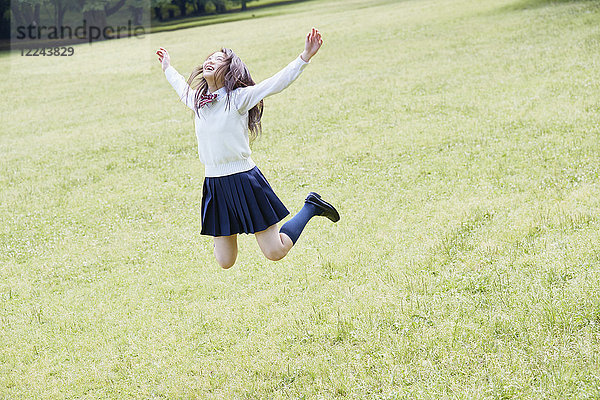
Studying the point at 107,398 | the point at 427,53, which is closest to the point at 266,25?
the point at 427,53

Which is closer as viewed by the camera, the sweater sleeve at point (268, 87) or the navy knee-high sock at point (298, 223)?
the sweater sleeve at point (268, 87)

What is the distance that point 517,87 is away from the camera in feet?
48.0

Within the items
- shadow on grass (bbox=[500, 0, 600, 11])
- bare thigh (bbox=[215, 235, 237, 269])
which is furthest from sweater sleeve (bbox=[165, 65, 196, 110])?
shadow on grass (bbox=[500, 0, 600, 11])

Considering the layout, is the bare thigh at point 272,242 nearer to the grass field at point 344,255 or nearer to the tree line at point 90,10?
the grass field at point 344,255

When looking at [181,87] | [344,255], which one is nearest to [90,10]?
[344,255]

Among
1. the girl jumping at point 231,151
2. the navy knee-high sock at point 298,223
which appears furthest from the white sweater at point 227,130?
the navy knee-high sock at point 298,223

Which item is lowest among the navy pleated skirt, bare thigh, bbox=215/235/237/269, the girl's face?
bare thigh, bbox=215/235/237/269

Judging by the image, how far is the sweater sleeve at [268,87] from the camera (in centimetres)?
480

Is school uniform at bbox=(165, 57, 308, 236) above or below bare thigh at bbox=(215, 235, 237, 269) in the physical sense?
above

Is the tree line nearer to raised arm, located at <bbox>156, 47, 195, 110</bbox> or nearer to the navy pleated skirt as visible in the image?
raised arm, located at <bbox>156, 47, 195, 110</bbox>

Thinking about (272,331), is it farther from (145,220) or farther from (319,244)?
(145,220)

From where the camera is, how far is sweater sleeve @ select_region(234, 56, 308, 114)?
4797 mm

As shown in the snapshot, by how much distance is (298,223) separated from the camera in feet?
19.3

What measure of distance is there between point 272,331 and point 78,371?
1.81 metres
